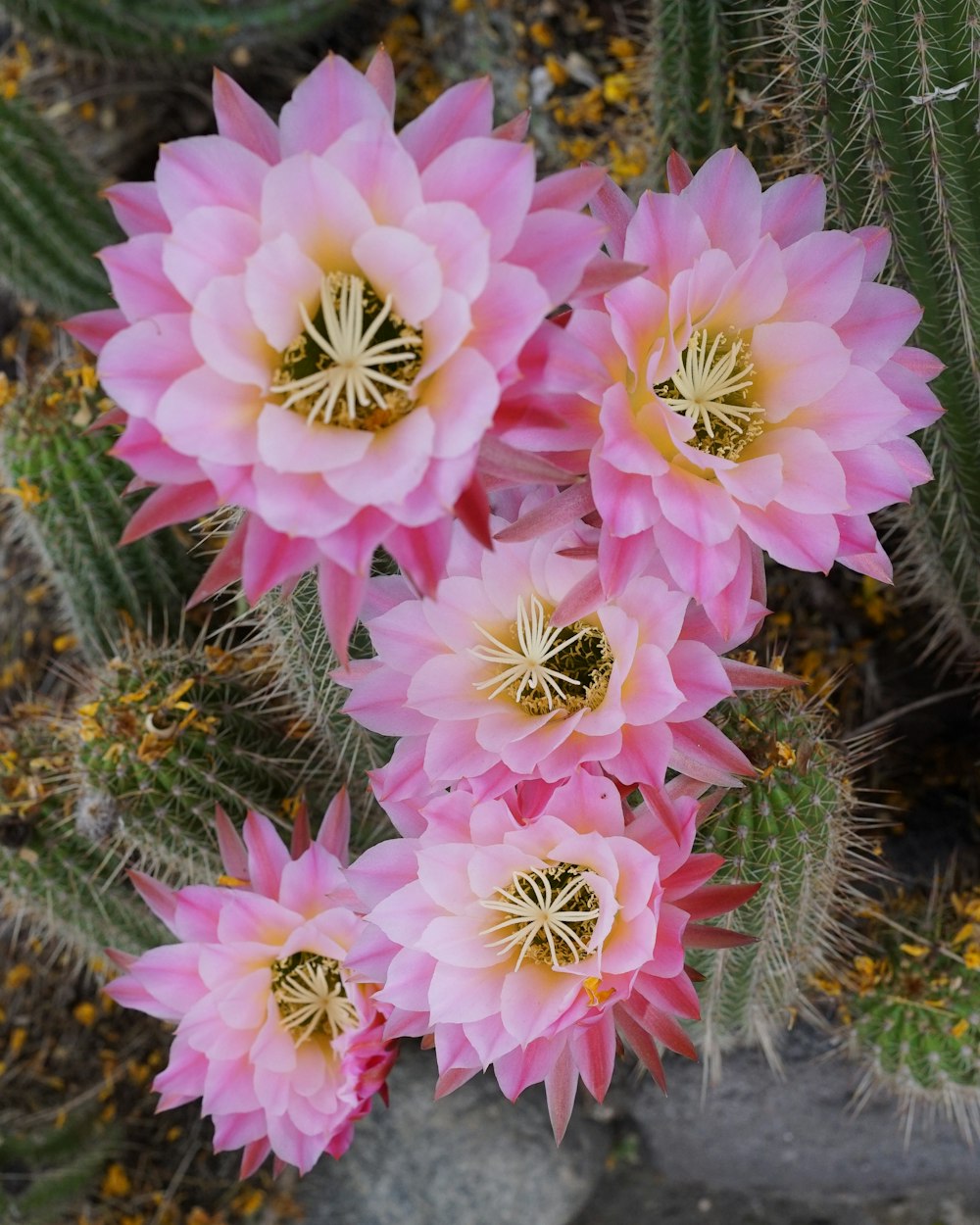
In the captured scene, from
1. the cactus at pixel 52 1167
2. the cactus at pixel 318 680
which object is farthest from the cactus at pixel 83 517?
the cactus at pixel 52 1167

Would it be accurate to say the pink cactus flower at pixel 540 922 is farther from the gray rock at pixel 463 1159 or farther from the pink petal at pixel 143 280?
the gray rock at pixel 463 1159

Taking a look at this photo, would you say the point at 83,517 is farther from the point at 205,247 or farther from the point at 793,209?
the point at 793,209

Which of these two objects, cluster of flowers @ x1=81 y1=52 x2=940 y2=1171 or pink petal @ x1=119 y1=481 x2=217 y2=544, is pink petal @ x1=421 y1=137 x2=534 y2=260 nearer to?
cluster of flowers @ x1=81 y1=52 x2=940 y2=1171

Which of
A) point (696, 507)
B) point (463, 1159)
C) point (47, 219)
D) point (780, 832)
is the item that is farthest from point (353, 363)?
point (463, 1159)

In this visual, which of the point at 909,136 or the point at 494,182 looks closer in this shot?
the point at 494,182

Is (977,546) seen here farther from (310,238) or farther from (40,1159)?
Result: (40,1159)

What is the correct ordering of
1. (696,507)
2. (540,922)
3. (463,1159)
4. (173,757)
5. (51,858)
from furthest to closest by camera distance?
(463,1159) < (51,858) < (173,757) < (540,922) < (696,507)
